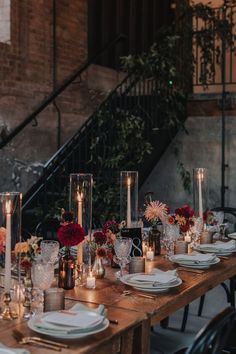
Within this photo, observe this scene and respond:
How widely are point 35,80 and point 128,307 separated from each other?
497 centimetres

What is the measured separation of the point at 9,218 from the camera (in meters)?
2.26

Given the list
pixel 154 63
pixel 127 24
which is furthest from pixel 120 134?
pixel 127 24

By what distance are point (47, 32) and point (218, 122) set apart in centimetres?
246

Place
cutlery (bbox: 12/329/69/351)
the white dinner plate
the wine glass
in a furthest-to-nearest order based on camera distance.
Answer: the wine glass < cutlery (bbox: 12/329/69/351) < the white dinner plate

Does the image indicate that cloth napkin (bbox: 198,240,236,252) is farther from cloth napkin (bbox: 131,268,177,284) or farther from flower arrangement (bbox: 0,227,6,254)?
flower arrangement (bbox: 0,227,6,254)

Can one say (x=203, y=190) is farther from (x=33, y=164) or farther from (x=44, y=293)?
(x=33, y=164)

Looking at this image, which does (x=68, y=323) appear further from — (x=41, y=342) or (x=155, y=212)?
(x=155, y=212)

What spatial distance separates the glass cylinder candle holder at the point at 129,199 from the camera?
3332mm

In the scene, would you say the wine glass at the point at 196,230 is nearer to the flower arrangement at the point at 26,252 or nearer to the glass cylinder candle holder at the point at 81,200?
the glass cylinder candle holder at the point at 81,200

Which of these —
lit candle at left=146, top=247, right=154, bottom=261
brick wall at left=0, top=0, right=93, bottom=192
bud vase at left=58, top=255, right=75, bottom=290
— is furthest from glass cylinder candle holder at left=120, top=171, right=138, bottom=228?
brick wall at left=0, top=0, right=93, bottom=192

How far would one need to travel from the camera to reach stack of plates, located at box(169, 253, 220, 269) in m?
2.96

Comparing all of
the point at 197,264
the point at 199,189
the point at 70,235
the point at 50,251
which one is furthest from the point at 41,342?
the point at 199,189

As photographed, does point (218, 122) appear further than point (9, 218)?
Yes

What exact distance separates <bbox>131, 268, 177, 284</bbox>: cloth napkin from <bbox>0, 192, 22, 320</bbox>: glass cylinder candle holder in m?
0.56
